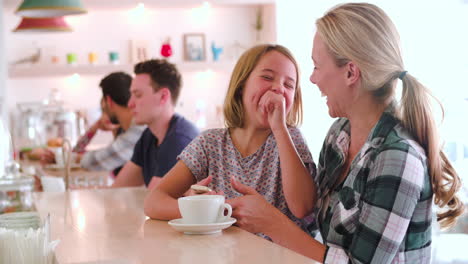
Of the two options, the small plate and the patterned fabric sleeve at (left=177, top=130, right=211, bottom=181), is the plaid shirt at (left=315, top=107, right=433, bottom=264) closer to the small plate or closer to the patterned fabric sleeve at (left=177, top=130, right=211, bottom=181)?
the patterned fabric sleeve at (left=177, top=130, right=211, bottom=181)

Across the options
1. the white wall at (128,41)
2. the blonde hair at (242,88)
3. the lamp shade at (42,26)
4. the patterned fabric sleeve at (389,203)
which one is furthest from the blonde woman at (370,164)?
the white wall at (128,41)

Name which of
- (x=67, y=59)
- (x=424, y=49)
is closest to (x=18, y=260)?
(x=424, y=49)

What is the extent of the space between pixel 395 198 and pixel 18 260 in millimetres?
761

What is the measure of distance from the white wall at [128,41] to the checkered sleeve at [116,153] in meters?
2.33

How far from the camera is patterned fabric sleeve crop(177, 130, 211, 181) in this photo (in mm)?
1854

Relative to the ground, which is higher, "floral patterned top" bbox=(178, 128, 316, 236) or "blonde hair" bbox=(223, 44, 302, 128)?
"blonde hair" bbox=(223, 44, 302, 128)

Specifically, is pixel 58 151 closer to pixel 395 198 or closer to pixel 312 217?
pixel 312 217

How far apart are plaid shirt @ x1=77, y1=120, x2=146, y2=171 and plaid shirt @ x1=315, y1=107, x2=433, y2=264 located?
99.1 inches

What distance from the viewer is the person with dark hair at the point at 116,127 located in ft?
13.0

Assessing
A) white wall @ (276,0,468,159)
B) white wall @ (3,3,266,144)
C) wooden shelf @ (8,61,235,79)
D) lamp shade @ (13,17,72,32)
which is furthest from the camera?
white wall @ (3,3,266,144)

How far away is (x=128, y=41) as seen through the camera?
639 cm

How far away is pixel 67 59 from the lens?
618 cm

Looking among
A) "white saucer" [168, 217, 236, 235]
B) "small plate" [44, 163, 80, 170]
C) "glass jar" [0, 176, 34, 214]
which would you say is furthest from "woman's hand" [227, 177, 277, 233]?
"small plate" [44, 163, 80, 170]

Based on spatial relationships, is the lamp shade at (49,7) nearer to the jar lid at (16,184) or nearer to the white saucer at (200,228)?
the jar lid at (16,184)
